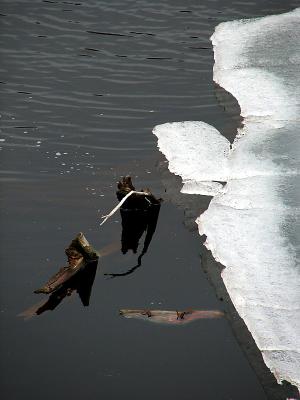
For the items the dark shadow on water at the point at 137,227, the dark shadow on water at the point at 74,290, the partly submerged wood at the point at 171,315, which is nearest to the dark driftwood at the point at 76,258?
the dark shadow on water at the point at 74,290

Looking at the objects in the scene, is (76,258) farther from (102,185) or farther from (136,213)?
(102,185)

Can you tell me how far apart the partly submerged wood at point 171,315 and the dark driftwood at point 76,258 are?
0.34 m

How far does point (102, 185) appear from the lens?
4145 mm

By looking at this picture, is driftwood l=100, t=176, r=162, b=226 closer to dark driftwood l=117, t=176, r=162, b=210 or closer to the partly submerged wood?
dark driftwood l=117, t=176, r=162, b=210

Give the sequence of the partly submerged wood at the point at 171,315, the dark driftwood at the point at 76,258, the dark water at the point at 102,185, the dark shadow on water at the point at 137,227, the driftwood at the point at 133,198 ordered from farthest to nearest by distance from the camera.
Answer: the driftwood at the point at 133,198 < the dark shadow on water at the point at 137,227 < the dark driftwood at the point at 76,258 < the partly submerged wood at the point at 171,315 < the dark water at the point at 102,185

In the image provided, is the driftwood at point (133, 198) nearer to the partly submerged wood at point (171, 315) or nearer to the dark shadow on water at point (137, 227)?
the dark shadow on water at point (137, 227)

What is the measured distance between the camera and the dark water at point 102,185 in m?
2.83

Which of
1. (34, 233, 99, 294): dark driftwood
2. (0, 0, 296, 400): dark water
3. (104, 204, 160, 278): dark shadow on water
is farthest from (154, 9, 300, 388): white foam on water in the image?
(34, 233, 99, 294): dark driftwood

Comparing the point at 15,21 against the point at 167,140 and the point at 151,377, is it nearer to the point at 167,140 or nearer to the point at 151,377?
the point at 167,140

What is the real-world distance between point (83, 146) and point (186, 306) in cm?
173

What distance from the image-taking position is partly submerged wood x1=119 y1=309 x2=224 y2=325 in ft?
10.1

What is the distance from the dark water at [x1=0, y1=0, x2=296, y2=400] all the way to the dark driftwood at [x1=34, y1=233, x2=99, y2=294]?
0.08 meters

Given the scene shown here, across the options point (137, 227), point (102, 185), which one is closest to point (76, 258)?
point (137, 227)

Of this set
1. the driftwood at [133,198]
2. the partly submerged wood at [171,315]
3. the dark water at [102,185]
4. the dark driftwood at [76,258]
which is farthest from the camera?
the driftwood at [133,198]
